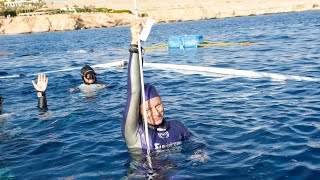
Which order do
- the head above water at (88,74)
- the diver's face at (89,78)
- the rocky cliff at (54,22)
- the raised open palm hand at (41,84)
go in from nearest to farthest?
the raised open palm hand at (41,84) → the head above water at (88,74) → the diver's face at (89,78) → the rocky cliff at (54,22)

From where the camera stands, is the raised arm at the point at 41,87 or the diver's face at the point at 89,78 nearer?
the raised arm at the point at 41,87

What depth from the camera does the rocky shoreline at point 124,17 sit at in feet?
368

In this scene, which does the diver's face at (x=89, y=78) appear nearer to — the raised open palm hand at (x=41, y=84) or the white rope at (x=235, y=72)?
the raised open palm hand at (x=41, y=84)

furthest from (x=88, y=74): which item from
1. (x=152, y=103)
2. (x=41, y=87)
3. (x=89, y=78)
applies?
(x=152, y=103)

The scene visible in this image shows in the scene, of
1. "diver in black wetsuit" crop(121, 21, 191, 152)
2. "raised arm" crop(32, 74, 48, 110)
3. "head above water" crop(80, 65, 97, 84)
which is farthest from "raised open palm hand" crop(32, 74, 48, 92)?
"diver in black wetsuit" crop(121, 21, 191, 152)

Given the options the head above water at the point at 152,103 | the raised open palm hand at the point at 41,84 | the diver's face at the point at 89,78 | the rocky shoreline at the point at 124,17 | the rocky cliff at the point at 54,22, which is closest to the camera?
the head above water at the point at 152,103

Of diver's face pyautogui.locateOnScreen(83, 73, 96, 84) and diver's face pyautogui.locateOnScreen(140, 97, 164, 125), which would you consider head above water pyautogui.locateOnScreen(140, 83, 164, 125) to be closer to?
diver's face pyautogui.locateOnScreen(140, 97, 164, 125)

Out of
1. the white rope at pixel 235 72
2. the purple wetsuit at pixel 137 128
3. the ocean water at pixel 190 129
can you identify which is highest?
the purple wetsuit at pixel 137 128

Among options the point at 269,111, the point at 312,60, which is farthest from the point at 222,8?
the point at 269,111

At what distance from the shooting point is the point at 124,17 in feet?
426

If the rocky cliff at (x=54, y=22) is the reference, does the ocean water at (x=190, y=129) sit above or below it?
below

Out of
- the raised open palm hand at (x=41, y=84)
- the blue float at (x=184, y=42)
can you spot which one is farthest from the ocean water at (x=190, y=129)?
the blue float at (x=184, y=42)

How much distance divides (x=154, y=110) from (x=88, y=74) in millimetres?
7911

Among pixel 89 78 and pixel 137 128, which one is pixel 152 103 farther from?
pixel 89 78
